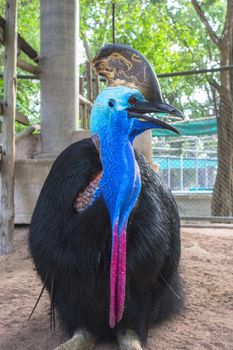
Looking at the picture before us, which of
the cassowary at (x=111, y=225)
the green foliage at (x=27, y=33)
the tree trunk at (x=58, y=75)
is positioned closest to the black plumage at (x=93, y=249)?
the cassowary at (x=111, y=225)

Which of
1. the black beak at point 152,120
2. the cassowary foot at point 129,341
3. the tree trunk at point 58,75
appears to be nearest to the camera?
the black beak at point 152,120

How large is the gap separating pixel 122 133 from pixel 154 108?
14 centimetres

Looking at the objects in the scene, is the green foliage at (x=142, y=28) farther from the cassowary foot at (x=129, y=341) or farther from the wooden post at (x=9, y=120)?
the cassowary foot at (x=129, y=341)

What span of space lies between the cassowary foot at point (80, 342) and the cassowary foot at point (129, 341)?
0.11 m

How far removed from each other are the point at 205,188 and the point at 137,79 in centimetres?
872

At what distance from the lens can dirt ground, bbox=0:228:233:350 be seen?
6.82 ft

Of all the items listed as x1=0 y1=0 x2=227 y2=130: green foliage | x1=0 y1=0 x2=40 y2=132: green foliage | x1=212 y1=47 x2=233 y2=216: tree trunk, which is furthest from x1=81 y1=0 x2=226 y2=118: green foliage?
x1=212 y1=47 x2=233 y2=216: tree trunk

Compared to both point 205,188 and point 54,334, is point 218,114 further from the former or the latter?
point 54,334

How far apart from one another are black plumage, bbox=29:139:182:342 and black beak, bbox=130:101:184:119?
341 millimetres

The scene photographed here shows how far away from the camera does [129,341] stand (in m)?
1.95

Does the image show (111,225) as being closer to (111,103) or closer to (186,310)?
(111,103)

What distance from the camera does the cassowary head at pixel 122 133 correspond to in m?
1.68

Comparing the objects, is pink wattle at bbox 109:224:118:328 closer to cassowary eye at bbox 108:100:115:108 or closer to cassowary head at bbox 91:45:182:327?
cassowary head at bbox 91:45:182:327

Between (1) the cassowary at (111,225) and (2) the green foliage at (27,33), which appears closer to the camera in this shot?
(1) the cassowary at (111,225)
